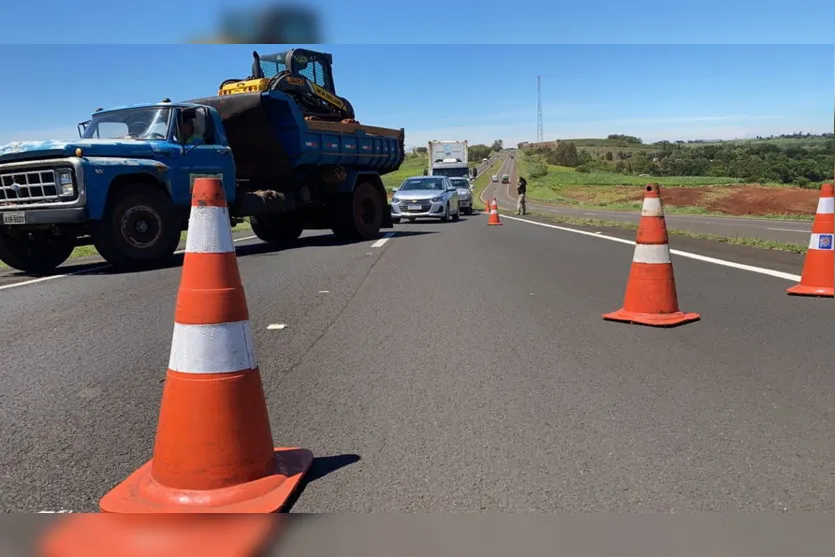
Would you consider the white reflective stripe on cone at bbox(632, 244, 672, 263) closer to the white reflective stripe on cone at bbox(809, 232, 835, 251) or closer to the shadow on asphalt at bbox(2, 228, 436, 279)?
the white reflective stripe on cone at bbox(809, 232, 835, 251)

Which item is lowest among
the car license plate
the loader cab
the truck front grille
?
the car license plate

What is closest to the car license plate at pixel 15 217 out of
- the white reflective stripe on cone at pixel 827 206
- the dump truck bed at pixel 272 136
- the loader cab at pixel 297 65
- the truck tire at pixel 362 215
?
the dump truck bed at pixel 272 136

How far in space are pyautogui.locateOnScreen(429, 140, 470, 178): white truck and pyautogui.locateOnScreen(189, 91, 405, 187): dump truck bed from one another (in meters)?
23.7

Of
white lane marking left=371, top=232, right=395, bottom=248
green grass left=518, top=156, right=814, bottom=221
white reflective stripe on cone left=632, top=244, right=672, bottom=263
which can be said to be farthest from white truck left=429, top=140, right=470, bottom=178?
white reflective stripe on cone left=632, top=244, right=672, bottom=263

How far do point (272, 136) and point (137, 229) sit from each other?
13.3 feet

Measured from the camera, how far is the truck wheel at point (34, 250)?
35.3 feet

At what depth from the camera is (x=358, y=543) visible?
2490 millimetres

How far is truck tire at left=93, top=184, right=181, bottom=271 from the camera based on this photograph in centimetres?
1035

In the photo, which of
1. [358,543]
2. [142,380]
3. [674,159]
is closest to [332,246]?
[142,380]

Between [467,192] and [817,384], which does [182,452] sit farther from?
[467,192]

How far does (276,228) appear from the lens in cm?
1688

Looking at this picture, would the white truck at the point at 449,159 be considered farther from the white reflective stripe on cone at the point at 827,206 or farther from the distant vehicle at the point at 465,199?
the white reflective stripe on cone at the point at 827,206

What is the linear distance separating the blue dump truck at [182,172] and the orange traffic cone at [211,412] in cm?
635

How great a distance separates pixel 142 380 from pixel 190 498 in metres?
2.19
